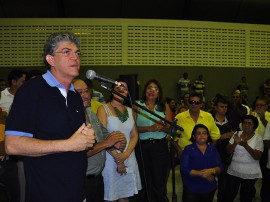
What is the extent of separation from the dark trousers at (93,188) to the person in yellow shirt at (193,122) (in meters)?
1.57

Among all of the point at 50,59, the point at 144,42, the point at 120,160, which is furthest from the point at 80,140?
the point at 144,42

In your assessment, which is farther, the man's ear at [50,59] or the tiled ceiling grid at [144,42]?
the tiled ceiling grid at [144,42]

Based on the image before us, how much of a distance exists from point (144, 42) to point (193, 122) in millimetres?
6657

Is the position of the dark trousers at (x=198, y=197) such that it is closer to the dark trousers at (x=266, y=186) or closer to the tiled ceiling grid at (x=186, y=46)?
the dark trousers at (x=266, y=186)

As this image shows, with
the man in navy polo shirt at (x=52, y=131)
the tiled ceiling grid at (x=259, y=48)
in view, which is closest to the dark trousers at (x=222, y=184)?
the man in navy polo shirt at (x=52, y=131)

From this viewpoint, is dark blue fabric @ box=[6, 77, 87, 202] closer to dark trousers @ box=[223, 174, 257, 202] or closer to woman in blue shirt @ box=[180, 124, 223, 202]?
woman in blue shirt @ box=[180, 124, 223, 202]

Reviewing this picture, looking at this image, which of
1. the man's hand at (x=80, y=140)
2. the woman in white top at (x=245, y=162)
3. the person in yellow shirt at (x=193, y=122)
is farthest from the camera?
the person in yellow shirt at (x=193, y=122)

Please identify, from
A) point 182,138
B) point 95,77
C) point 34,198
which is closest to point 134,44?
point 182,138

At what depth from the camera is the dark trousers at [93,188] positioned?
2570 millimetres

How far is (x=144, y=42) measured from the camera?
10.4 metres

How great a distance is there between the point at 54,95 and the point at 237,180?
2785 mm

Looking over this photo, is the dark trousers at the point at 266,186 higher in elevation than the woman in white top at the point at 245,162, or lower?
lower

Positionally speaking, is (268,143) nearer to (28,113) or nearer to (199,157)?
(199,157)

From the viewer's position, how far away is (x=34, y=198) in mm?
1632
